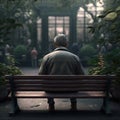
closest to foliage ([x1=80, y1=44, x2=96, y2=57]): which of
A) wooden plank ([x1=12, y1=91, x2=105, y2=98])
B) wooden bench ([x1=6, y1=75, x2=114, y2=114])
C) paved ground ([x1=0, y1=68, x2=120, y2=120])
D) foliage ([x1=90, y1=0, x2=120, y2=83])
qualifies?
foliage ([x1=90, y1=0, x2=120, y2=83])

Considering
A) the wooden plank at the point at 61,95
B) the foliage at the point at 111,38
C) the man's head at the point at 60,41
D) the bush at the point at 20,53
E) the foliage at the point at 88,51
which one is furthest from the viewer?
the foliage at the point at 88,51

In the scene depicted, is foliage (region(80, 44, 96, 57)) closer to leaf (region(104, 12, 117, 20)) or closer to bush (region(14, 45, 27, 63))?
A: bush (region(14, 45, 27, 63))

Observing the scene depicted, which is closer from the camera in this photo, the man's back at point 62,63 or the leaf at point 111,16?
the leaf at point 111,16

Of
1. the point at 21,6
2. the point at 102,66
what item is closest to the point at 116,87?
the point at 102,66

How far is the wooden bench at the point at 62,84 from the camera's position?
274 inches

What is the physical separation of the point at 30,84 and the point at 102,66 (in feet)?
10.9

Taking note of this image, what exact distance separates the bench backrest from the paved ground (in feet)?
1.58

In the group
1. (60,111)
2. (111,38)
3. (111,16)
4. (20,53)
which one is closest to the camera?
(111,16)

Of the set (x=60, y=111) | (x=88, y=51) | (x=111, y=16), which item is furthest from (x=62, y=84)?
(x=88, y=51)

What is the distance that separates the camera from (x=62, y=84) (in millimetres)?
6973

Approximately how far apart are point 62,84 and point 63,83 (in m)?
0.03

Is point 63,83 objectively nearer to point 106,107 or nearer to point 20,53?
point 106,107

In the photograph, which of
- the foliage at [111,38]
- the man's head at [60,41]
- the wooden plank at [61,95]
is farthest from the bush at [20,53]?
the wooden plank at [61,95]

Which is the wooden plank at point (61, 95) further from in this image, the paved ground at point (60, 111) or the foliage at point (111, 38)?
the foliage at point (111, 38)
